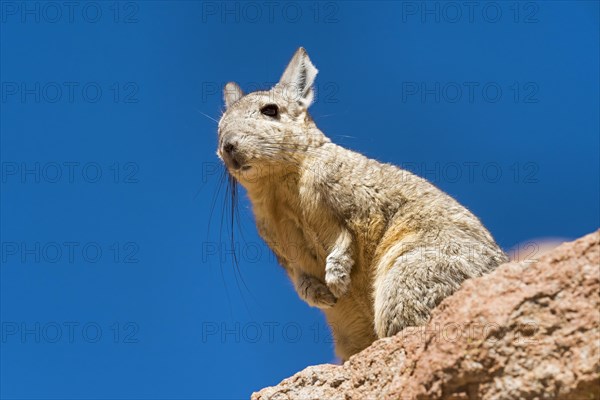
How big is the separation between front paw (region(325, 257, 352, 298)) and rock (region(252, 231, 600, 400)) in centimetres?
301

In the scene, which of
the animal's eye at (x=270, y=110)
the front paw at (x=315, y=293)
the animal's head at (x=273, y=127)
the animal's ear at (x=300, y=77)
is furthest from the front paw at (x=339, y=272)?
the animal's ear at (x=300, y=77)

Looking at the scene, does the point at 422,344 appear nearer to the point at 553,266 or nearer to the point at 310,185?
the point at 553,266

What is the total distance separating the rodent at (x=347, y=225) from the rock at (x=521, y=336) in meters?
2.21

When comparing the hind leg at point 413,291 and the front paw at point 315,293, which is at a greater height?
the front paw at point 315,293

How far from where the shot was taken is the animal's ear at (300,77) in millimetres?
10797

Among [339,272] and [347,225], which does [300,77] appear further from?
[339,272]

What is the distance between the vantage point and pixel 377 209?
9.09 metres

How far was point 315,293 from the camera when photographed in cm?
927

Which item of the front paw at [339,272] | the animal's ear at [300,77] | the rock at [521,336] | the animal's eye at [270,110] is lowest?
the rock at [521,336]

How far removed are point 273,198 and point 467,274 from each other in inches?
110

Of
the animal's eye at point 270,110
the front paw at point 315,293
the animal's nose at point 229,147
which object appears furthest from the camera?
the animal's eye at point 270,110

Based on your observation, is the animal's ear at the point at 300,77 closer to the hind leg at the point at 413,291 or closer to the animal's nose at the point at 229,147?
the animal's nose at the point at 229,147

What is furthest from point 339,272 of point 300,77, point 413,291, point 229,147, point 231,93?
point 231,93

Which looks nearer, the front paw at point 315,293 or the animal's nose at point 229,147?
the front paw at point 315,293
